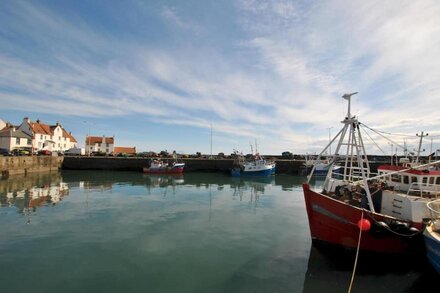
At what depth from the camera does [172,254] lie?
1195cm

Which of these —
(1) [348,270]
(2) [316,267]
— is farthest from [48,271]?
(1) [348,270]

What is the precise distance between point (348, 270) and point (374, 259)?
1719mm

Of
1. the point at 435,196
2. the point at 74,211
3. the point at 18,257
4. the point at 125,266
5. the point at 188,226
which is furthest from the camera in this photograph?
the point at 74,211

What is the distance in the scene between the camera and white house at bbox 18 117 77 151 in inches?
2544

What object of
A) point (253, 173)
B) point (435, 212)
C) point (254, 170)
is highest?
point (254, 170)

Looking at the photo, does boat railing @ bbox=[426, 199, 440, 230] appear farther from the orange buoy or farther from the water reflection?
the water reflection

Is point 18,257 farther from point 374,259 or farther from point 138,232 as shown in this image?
point 374,259

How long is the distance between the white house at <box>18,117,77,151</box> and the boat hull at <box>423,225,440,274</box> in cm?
6454

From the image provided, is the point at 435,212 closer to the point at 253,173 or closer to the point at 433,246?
the point at 433,246

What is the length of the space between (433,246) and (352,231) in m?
2.64

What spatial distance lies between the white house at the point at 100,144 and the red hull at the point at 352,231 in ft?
256

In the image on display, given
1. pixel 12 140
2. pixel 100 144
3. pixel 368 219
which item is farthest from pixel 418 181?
pixel 100 144

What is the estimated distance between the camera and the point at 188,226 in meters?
16.3

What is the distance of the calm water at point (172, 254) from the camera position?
31.2 ft
